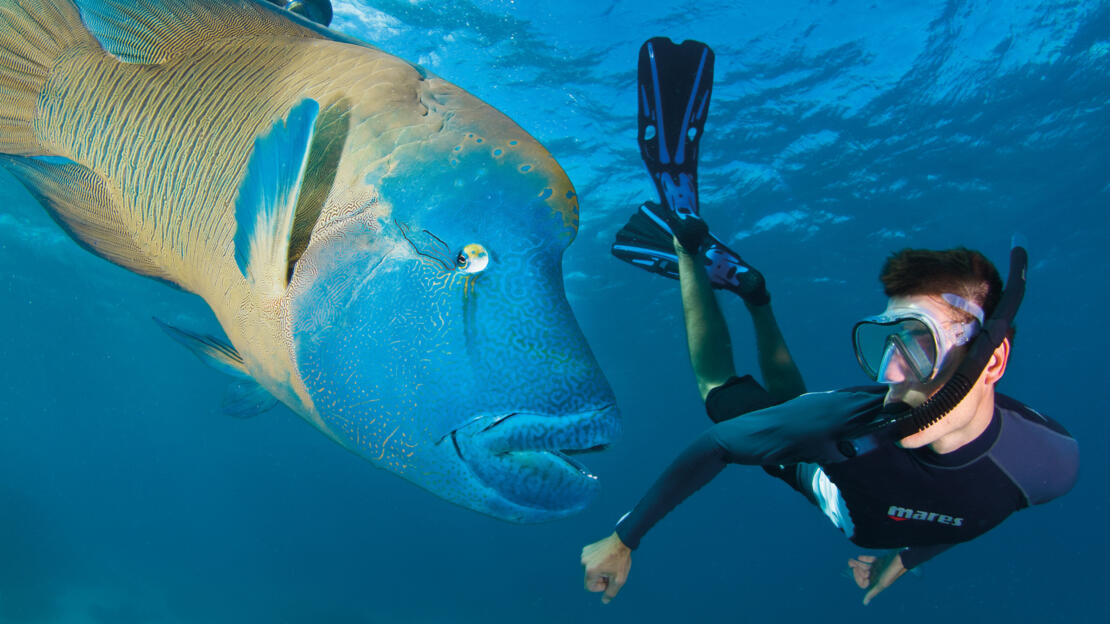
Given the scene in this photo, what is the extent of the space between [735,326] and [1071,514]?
68353 millimetres

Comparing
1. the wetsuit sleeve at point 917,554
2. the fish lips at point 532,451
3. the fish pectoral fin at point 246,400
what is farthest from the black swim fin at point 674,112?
the fish lips at point 532,451

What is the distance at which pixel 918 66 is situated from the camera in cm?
1175

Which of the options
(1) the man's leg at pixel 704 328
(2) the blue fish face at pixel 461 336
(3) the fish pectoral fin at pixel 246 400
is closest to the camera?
(2) the blue fish face at pixel 461 336

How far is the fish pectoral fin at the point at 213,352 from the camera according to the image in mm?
1548

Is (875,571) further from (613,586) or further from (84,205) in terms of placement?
(84,205)

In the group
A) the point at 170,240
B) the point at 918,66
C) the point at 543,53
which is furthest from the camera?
the point at 918,66

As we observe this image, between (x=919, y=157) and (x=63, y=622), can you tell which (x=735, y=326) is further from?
(x=63, y=622)

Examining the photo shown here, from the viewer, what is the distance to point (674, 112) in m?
3.71

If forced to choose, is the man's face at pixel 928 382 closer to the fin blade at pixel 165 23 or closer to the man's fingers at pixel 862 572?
the man's fingers at pixel 862 572

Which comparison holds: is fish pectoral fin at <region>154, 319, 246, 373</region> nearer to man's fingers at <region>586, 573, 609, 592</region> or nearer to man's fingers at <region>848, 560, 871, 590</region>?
man's fingers at <region>586, 573, 609, 592</region>

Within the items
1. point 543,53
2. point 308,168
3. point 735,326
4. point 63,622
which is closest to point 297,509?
point 63,622

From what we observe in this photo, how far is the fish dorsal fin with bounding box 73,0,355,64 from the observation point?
1.29 meters

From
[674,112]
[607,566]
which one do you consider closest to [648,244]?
[674,112]

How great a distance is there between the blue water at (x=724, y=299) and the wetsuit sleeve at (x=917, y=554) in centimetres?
88
